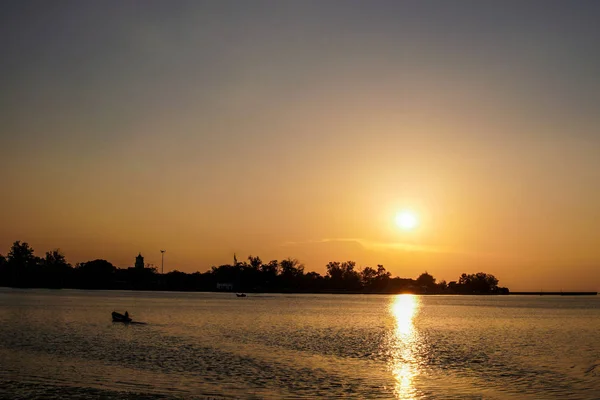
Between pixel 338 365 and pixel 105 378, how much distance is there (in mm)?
17227

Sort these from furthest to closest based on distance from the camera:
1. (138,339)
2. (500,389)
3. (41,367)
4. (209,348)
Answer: (138,339), (209,348), (41,367), (500,389)

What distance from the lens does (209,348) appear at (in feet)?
175

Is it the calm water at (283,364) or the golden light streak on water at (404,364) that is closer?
the calm water at (283,364)

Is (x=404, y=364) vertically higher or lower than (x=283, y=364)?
lower

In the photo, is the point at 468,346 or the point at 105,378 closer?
the point at 105,378

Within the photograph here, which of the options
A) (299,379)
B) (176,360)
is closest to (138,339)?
(176,360)

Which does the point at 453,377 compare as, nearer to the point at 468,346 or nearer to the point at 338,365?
the point at 338,365

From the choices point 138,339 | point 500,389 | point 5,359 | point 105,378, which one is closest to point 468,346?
point 500,389

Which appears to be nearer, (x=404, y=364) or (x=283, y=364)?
(x=283, y=364)

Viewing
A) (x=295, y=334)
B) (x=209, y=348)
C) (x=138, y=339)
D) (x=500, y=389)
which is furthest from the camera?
(x=295, y=334)

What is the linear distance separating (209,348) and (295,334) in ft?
62.7

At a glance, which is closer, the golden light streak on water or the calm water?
the calm water

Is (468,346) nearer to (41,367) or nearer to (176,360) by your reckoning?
(176,360)

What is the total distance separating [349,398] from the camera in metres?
31.8
